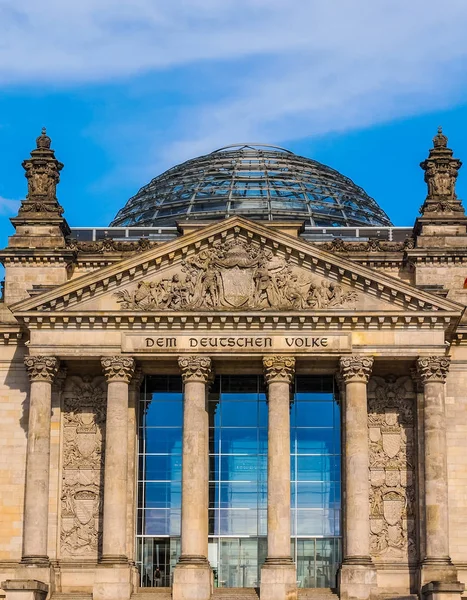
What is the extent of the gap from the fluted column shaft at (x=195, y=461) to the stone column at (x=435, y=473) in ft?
29.5

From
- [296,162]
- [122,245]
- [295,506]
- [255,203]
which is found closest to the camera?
[295,506]

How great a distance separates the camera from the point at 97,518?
61531 mm

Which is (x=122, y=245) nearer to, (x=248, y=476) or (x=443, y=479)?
(x=248, y=476)

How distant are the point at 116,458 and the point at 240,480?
617cm

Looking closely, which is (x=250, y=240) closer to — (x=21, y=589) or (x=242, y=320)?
(x=242, y=320)

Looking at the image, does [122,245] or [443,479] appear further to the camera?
[122,245]

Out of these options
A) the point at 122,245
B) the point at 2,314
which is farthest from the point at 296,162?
the point at 2,314

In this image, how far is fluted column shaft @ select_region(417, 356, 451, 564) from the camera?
58406 mm

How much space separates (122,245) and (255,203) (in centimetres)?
1181

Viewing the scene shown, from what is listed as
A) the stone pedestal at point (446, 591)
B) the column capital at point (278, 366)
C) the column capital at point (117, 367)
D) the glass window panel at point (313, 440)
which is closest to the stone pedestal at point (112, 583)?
the column capital at point (117, 367)

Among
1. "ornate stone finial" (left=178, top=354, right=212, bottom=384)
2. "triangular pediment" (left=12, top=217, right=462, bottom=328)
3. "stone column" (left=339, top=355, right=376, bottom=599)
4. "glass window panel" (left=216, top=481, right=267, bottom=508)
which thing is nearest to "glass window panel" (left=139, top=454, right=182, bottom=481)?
"glass window panel" (left=216, top=481, right=267, bottom=508)

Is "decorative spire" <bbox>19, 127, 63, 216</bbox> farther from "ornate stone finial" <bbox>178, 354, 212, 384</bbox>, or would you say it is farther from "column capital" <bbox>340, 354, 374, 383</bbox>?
"column capital" <bbox>340, 354, 374, 383</bbox>

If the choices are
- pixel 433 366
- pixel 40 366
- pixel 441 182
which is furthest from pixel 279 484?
pixel 441 182

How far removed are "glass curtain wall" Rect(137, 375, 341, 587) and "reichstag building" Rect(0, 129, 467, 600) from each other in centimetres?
7
